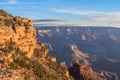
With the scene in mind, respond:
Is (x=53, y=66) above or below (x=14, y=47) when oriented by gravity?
below

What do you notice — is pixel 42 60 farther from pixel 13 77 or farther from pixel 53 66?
pixel 13 77

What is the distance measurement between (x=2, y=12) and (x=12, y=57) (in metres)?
29.8

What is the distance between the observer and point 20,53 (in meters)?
104

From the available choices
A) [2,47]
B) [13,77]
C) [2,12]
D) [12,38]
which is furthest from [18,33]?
[13,77]

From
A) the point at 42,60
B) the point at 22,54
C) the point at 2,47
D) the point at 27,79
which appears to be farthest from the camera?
the point at 42,60

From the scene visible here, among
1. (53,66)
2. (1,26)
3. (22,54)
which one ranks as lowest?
(53,66)

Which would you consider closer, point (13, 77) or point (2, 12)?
point (13, 77)

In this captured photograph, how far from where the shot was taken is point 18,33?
106438 mm

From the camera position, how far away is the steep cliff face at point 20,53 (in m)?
90.2

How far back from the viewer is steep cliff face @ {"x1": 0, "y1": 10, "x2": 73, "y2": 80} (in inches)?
3551

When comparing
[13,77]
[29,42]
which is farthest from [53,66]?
[13,77]

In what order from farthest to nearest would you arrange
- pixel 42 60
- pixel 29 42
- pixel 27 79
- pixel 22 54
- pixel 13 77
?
pixel 42 60 → pixel 29 42 → pixel 22 54 → pixel 27 79 → pixel 13 77

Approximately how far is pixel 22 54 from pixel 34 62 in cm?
641

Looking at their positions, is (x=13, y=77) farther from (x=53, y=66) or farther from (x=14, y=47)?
(x=53, y=66)
